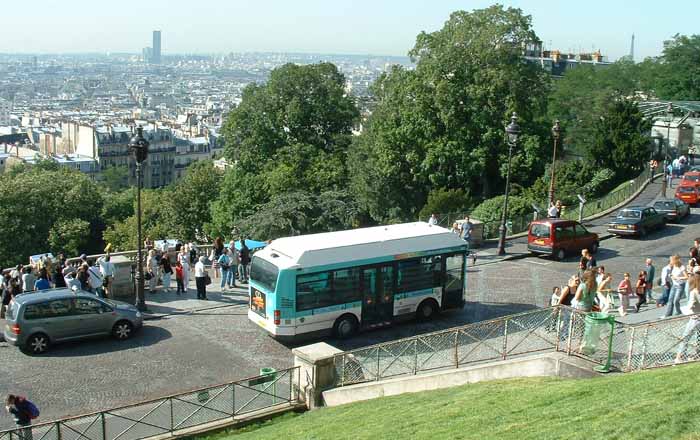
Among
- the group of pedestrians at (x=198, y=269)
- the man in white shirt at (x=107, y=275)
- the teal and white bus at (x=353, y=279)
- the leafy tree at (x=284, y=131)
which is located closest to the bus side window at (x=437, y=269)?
the teal and white bus at (x=353, y=279)

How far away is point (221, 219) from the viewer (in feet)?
192

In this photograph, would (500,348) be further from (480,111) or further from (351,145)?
(351,145)

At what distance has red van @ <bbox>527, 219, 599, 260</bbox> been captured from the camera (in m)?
28.6

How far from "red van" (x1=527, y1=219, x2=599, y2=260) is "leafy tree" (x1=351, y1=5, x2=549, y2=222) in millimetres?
15510

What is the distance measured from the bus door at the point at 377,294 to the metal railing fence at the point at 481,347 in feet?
13.5

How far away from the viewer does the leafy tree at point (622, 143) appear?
160 feet

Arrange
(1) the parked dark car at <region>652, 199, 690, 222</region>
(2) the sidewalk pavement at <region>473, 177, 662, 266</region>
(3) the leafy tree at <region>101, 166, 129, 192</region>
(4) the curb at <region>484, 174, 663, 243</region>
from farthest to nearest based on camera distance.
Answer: (3) the leafy tree at <region>101, 166, 129, 192</region>, (1) the parked dark car at <region>652, 199, 690, 222</region>, (4) the curb at <region>484, 174, 663, 243</region>, (2) the sidewalk pavement at <region>473, 177, 662, 266</region>

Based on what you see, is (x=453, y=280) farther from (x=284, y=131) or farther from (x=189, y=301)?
(x=284, y=131)

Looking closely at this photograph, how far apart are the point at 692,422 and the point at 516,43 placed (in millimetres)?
38550

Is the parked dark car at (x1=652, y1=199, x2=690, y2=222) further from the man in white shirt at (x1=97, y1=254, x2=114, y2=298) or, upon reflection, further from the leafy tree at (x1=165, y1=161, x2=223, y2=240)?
the leafy tree at (x1=165, y1=161, x2=223, y2=240)

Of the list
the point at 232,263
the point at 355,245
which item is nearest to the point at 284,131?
the point at 232,263

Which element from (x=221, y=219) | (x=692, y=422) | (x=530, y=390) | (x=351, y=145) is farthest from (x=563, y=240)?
(x=221, y=219)

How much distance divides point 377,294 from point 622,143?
33.1m

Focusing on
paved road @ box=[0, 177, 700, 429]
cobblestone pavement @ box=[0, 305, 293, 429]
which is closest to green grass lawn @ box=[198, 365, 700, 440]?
cobblestone pavement @ box=[0, 305, 293, 429]
